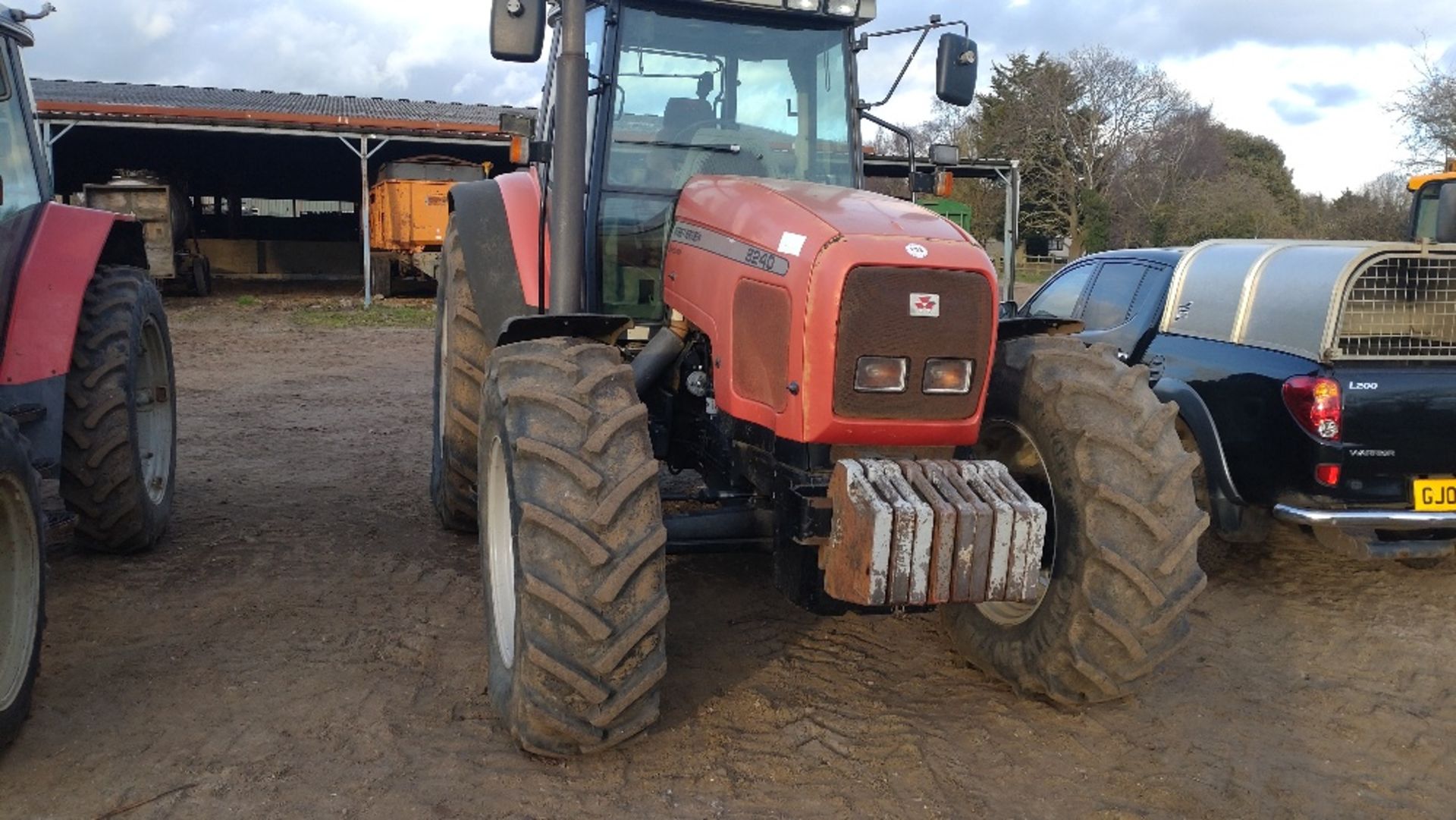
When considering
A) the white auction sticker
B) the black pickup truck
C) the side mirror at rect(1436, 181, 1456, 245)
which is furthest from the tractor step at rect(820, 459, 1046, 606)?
the side mirror at rect(1436, 181, 1456, 245)

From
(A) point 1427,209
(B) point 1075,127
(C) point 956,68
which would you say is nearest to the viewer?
(C) point 956,68

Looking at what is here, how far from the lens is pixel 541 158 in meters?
5.04

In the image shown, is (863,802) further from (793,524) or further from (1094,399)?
(1094,399)

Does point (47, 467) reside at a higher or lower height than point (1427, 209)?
lower

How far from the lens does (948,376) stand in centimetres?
349

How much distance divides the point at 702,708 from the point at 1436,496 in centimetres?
365

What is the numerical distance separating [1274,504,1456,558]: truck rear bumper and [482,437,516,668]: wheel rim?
356 cm

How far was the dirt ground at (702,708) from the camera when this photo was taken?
327 cm

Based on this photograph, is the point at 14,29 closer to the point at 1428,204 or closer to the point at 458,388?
the point at 458,388

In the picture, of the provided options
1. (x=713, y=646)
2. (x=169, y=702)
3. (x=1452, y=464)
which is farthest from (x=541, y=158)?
(x=1452, y=464)

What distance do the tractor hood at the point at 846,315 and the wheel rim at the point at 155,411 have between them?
3.47 meters

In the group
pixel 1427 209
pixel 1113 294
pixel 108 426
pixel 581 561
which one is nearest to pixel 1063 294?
pixel 1113 294

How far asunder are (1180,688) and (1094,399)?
1337mm

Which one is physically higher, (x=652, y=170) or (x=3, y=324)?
(x=652, y=170)
